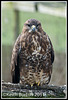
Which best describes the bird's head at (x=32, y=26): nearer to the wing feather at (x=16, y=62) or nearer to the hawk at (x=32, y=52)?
the hawk at (x=32, y=52)

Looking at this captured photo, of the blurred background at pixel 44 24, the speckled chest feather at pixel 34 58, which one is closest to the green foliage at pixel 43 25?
the blurred background at pixel 44 24

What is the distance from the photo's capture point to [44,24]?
345 inches

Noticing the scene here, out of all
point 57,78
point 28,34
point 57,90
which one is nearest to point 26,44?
point 28,34

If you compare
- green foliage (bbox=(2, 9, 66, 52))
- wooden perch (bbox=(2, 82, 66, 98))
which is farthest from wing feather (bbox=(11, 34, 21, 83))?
green foliage (bbox=(2, 9, 66, 52))

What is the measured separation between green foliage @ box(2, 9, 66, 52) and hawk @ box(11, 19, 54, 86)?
11.6 ft

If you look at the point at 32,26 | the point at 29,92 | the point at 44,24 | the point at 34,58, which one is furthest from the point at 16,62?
the point at 44,24

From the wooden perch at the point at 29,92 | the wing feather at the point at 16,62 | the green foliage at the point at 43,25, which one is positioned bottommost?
the wooden perch at the point at 29,92

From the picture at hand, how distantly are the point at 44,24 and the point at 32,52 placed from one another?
4400 mm

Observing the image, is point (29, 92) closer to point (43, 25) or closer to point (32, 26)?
point (32, 26)

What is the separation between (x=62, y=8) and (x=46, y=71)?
12.5ft

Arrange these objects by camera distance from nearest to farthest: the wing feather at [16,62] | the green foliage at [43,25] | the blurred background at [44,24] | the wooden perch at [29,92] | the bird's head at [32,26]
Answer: the wooden perch at [29,92]
the bird's head at [32,26]
the wing feather at [16,62]
the blurred background at [44,24]
the green foliage at [43,25]

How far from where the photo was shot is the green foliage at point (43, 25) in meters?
8.42

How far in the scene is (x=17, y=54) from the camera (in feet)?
14.9

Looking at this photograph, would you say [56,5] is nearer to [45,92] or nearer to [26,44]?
[26,44]
